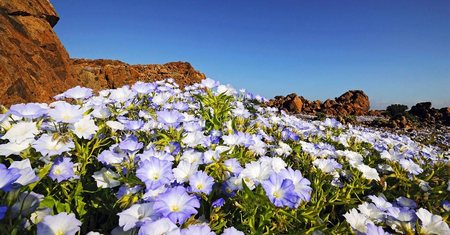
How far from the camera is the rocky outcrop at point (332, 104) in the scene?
23.6 meters

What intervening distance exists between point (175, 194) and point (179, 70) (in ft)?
50.4

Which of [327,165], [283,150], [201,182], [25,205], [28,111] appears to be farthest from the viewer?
[283,150]

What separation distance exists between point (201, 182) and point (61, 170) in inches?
31.4

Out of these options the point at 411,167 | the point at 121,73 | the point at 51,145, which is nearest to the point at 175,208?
the point at 51,145

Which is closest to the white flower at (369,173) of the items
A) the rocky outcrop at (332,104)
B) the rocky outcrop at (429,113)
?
the rocky outcrop at (332,104)

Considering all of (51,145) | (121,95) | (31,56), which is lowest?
(51,145)

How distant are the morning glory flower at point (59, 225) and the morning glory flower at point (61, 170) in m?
0.36

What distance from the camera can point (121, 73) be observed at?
11859mm

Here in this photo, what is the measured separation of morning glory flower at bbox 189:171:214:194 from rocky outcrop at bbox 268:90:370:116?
20944 millimetres

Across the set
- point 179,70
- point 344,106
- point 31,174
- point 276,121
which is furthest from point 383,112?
point 31,174

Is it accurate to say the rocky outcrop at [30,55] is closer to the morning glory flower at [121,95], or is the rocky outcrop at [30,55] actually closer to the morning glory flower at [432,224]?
the morning glory flower at [121,95]

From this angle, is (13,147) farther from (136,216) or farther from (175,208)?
(175,208)

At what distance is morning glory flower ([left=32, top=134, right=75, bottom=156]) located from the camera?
1545mm

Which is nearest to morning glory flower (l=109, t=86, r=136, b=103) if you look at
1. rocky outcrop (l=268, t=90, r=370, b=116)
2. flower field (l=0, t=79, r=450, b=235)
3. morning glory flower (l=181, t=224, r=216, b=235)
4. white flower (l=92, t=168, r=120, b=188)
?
flower field (l=0, t=79, r=450, b=235)
